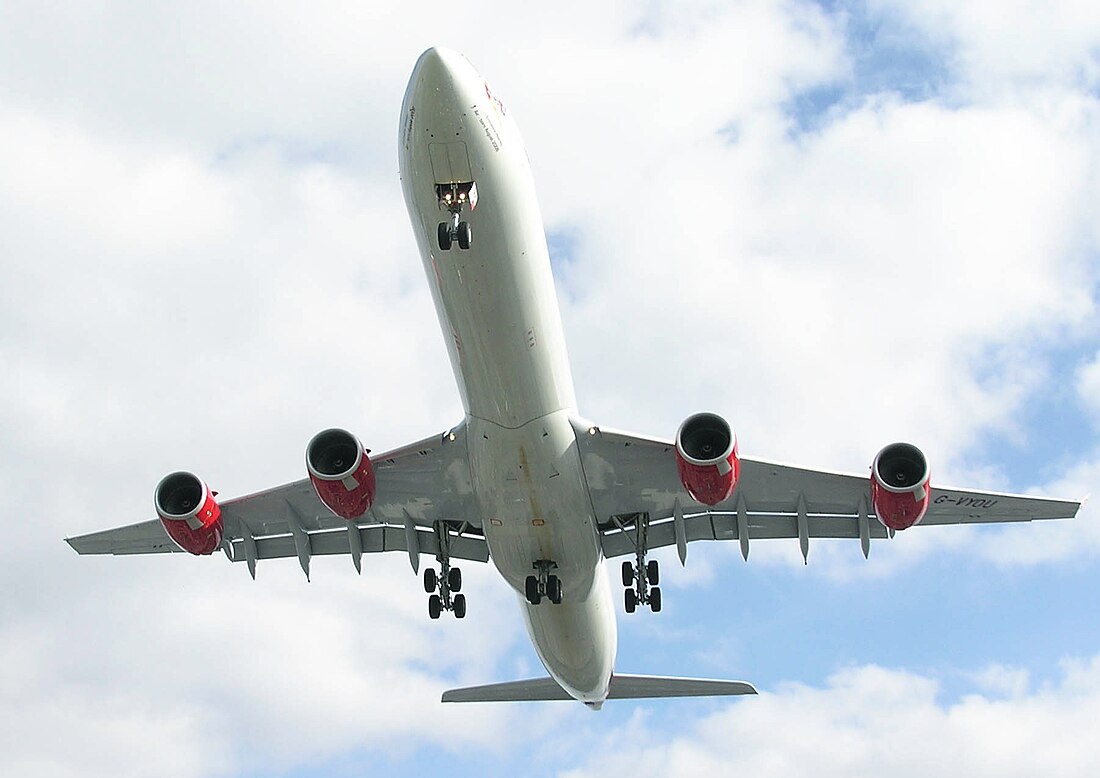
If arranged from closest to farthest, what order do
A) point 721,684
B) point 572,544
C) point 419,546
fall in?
point 572,544
point 419,546
point 721,684

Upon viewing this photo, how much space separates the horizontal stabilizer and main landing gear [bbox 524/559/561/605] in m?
6.72

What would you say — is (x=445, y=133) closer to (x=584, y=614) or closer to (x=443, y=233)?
(x=443, y=233)

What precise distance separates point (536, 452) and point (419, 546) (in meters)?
6.02

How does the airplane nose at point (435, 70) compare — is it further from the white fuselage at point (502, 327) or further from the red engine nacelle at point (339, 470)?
the red engine nacelle at point (339, 470)

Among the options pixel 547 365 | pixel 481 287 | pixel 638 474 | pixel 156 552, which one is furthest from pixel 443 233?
pixel 156 552

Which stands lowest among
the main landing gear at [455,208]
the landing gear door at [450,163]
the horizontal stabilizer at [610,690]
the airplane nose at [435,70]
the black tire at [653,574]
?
the horizontal stabilizer at [610,690]

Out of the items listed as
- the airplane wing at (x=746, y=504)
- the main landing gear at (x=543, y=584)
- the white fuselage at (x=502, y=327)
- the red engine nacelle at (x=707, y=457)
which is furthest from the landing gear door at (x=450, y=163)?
the main landing gear at (x=543, y=584)

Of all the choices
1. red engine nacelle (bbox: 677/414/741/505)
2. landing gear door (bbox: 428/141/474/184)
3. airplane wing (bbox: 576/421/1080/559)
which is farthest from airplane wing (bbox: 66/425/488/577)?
landing gear door (bbox: 428/141/474/184)

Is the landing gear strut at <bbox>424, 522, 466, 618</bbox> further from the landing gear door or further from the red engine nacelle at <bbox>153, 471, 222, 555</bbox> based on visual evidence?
the landing gear door

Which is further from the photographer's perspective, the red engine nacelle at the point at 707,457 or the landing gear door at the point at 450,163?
the red engine nacelle at the point at 707,457

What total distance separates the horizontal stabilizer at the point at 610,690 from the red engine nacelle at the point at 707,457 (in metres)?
9.25

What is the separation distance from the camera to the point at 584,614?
897 inches

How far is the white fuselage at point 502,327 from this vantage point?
16.7 meters

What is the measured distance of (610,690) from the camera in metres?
28.3
